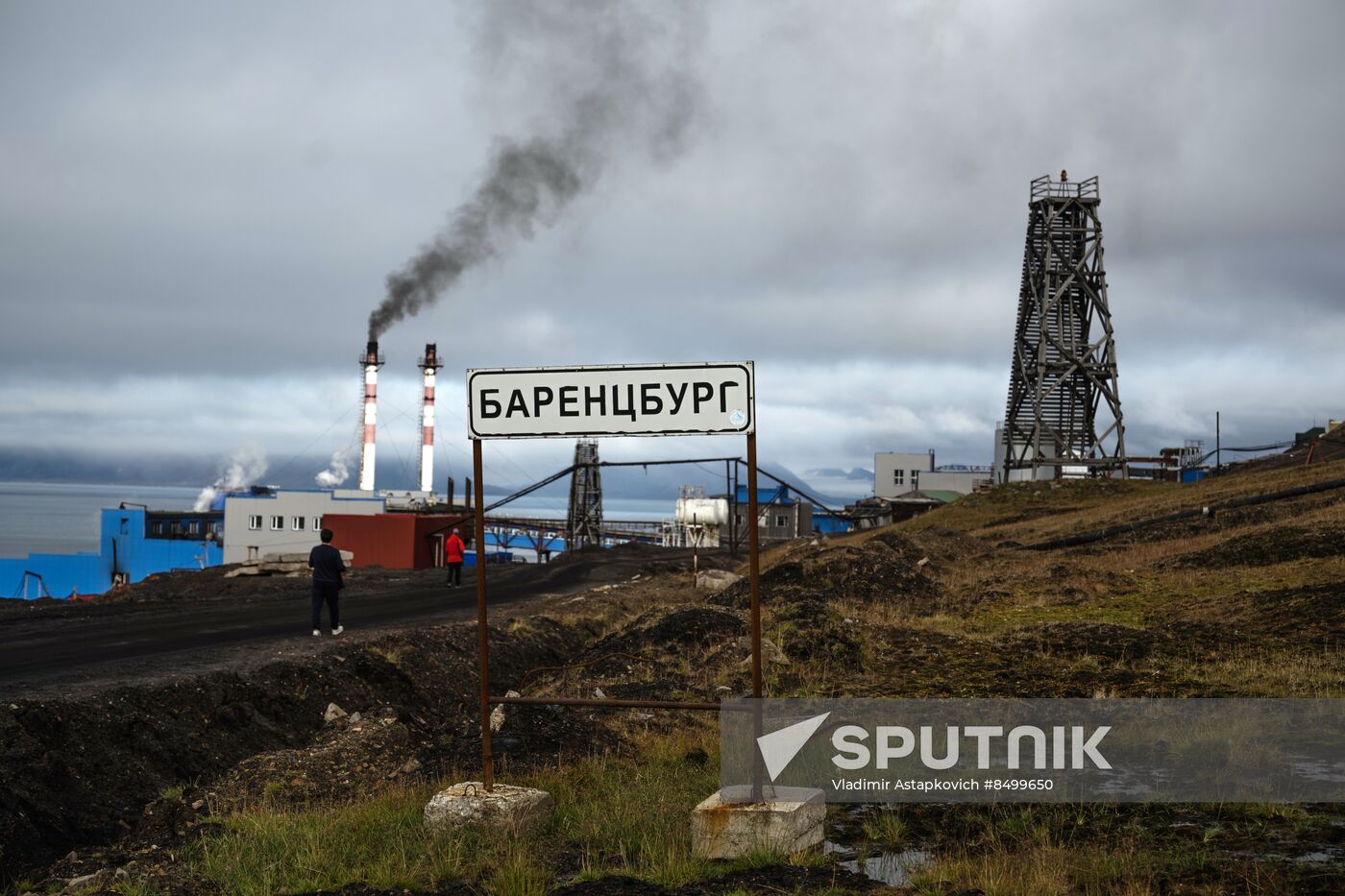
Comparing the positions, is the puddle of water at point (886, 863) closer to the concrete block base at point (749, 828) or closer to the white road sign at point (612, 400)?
the concrete block base at point (749, 828)

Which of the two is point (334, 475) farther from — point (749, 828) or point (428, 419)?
point (749, 828)

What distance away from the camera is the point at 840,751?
958 cm

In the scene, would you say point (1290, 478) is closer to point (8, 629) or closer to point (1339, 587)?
point (1339, 587)

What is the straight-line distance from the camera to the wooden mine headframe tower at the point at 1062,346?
218ft

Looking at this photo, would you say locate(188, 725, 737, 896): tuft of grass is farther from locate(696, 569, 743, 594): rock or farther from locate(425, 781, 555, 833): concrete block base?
locate(696, 569, 743, 594): rock

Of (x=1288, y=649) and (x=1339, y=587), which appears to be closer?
(x=1288, y=649)

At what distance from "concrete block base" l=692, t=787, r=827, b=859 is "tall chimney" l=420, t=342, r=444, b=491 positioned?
90839 millimetres

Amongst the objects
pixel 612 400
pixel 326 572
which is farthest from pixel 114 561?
pixel 612 400

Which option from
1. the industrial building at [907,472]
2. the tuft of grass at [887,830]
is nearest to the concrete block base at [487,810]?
the tuft of grass at [887,830]

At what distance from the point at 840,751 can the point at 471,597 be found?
69.2ft

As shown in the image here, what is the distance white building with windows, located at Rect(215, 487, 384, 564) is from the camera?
8219 cm

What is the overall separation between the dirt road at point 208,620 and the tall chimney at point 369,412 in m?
53.1

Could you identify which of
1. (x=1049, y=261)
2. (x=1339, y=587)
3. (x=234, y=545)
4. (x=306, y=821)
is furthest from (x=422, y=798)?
(x=234, y=545)

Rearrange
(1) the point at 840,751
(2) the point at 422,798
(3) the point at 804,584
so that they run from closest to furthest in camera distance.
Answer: (2) the point at 422,798 < (1) the point at 840,751 < (3) the point at 804,584
